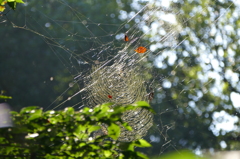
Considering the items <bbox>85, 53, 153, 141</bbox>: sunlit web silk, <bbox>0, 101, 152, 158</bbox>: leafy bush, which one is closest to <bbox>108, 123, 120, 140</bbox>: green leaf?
<bbox>0, 101, 152, 158</bbox>: leafy bush

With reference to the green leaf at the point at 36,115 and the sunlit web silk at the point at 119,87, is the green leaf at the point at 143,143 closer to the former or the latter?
the green leaf at the point at 36,115

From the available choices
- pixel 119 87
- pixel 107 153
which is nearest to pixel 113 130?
pixel 107 153

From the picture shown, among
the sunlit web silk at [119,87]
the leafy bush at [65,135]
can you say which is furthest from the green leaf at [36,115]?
the sunlit web silk at [119,87]

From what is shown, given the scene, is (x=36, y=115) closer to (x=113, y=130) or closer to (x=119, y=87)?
(x=113, y=130)

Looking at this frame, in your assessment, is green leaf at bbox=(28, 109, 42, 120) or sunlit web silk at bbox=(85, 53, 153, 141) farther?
sunlit web silk at bbox=(85, 53, 153, 141)

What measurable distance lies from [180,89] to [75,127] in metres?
6.81

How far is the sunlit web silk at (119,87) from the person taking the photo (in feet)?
11.0

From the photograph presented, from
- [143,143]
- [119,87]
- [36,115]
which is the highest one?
[119,87]

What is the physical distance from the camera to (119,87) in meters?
3.52

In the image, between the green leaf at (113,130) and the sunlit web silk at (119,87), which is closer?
the green leaf at (113,130)

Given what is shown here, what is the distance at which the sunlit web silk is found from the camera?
3.36 m

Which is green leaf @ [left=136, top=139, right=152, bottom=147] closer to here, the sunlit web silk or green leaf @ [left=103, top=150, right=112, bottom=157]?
green leaf @ [left=103, top=150, right=112, bottom=157]

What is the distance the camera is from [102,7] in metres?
7.27

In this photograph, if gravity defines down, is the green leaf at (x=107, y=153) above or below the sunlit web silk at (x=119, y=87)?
below
